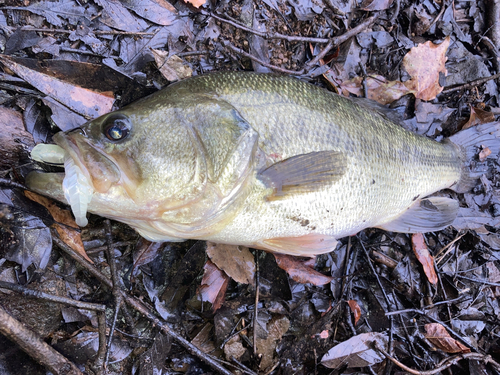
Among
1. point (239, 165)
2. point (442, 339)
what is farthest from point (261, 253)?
point (442, 339)

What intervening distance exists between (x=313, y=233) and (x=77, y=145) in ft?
5.38

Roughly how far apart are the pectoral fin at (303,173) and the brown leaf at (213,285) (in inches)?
35.2

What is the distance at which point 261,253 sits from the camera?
2799 millimetres

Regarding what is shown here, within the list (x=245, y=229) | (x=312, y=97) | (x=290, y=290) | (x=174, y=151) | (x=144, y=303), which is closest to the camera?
(x=174, y=151)

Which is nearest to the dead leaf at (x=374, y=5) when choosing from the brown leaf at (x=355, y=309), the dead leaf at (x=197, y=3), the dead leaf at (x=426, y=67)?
the dead leaf at (x=426, y=67)

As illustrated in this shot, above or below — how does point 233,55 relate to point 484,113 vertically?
above

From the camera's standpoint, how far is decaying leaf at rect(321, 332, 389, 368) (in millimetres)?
2820

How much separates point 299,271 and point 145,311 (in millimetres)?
1295

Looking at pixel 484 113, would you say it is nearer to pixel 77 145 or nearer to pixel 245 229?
pixel 245 229

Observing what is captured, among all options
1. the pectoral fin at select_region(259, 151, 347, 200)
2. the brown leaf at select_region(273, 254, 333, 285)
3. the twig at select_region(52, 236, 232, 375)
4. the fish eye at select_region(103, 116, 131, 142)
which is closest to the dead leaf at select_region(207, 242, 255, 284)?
the brown leaf at select_region(273, 254, 333, 285)

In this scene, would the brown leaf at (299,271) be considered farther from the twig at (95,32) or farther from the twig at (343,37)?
the twig at (95,32)

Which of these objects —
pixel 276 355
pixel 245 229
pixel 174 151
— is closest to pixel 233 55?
pixel 174 151

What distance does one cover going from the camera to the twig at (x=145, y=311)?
2211 mm

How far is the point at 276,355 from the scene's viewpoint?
2.78 metres
